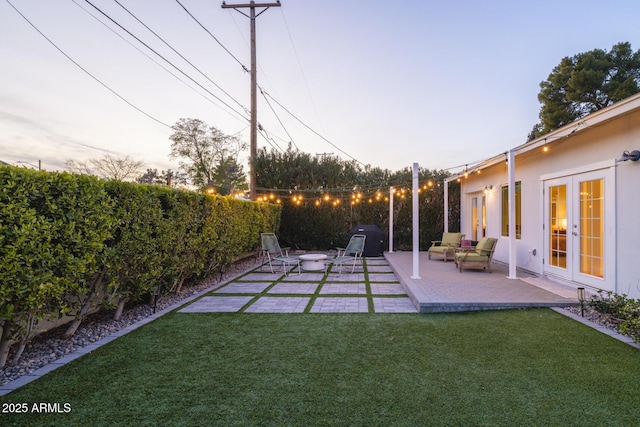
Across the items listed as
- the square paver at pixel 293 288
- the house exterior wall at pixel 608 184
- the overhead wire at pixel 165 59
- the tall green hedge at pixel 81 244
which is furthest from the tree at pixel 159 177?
the house exterior wall at pixel 608 184

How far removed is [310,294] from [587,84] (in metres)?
19.6

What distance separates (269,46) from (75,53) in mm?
6458

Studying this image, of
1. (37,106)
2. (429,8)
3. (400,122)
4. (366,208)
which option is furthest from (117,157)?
(429,8)

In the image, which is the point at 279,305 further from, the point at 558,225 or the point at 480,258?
the point at 558,225

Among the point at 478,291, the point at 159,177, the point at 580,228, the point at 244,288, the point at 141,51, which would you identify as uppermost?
the point at 141,51

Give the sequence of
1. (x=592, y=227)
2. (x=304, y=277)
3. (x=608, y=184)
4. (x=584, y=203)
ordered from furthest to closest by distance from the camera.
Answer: (x=304, y=277) → (x=584, y=203) → (x=592, y=227) → (x=608, y=184)

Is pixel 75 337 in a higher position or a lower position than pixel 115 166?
lower

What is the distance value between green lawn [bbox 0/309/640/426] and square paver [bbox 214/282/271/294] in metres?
2.13

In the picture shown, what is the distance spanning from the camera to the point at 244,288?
21.7ft

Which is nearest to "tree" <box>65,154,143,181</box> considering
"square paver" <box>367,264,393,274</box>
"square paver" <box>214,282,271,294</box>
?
"square paver" <box>214,282,271,294</box>

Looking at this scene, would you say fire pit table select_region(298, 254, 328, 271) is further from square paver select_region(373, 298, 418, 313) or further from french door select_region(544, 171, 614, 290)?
french door select_region(544, 171, 614, 290)

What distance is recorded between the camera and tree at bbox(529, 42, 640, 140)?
52.9 feet

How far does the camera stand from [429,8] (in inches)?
369

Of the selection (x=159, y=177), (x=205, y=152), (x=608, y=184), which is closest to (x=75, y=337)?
(x=608, y=184)
